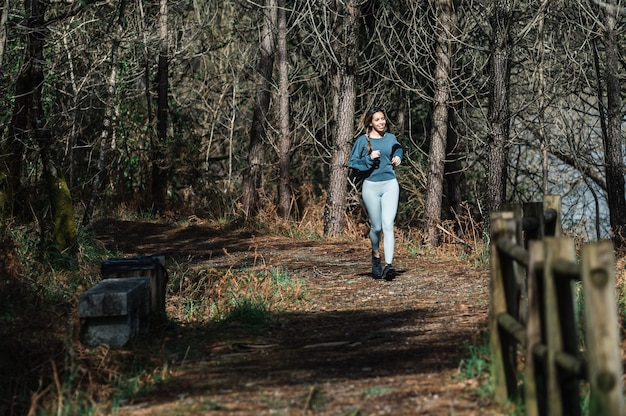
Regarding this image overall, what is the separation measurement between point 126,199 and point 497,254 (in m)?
18.7

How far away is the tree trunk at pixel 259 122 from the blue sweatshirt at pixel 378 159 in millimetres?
11056

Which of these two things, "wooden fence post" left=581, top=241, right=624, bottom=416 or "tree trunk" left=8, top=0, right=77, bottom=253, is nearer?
"wooden fence post" left=581, top=241, right=624, bottom=416

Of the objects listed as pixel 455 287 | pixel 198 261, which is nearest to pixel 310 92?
pixel 198 261

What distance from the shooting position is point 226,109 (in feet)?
93.5

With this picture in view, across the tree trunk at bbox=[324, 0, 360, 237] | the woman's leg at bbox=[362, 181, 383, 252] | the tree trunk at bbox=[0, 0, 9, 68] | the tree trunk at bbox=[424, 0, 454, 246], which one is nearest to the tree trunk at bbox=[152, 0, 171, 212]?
the tree trunk at bbox=[324, 0, 360, 237]

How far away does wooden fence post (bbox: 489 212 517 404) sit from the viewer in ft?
19.3

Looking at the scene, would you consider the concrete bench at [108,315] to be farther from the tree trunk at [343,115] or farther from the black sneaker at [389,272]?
the tree trunk at [343,115]

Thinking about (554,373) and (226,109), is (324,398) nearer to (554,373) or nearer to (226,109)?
(554,373)

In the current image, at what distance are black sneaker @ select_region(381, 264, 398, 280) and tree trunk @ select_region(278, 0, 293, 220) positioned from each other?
9625 millimetres

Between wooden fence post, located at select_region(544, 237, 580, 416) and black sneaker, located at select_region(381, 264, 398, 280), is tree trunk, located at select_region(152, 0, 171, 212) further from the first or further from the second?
wooden fence post, located at select_region(544, 237, 580, 416)

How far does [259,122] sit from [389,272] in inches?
462

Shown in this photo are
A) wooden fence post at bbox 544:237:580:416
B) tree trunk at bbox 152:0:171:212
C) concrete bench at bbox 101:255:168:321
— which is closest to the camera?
wooden fence post at bbox 544:237:580:416

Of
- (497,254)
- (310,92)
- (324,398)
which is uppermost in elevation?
(310,92)

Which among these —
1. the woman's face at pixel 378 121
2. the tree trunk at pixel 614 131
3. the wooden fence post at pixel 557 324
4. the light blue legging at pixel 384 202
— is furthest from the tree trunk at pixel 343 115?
the wooden fence post at pixel 557 324
